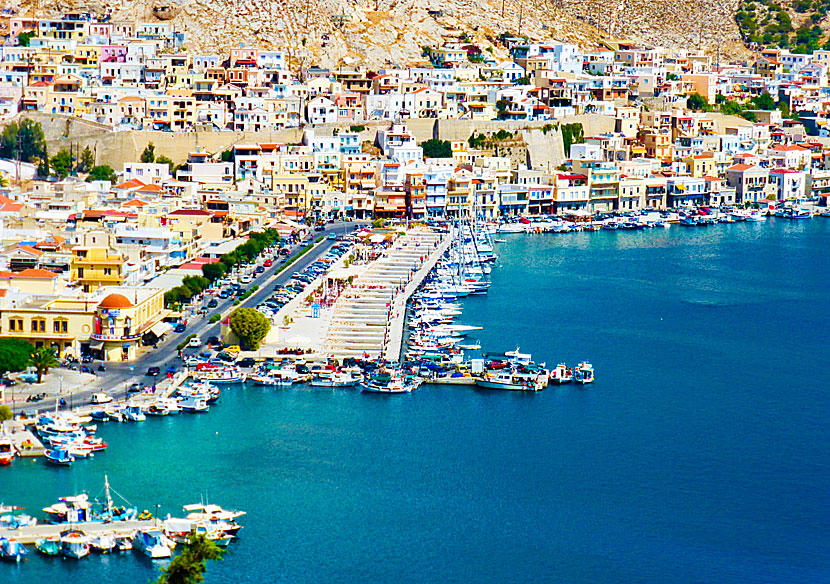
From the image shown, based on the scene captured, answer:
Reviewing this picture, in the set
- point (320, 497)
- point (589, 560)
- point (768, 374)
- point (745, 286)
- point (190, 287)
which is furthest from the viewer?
point (745, 286)

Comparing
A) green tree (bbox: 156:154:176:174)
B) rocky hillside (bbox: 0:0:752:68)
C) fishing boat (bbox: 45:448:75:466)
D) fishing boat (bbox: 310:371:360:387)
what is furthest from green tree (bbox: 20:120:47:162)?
fishing boat (bbox: 45:448:75:466)

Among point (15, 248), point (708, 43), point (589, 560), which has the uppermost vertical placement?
point (708, 43)

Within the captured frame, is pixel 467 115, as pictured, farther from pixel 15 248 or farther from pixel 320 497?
pixel 320 497

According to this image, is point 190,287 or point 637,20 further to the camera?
point 637,20

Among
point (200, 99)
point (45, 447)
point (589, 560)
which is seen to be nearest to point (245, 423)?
point (45, 447)

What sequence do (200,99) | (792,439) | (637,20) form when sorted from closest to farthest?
(792,439) → (200,99) → (637,20)

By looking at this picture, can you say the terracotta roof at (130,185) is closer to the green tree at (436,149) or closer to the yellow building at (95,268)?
the green tree at (436,149)

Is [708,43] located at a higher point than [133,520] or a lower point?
higher

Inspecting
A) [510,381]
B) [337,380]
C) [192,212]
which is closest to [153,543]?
[337,380]
